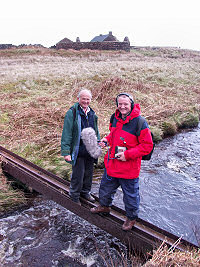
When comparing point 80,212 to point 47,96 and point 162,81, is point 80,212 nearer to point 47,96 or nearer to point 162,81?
point 47,96

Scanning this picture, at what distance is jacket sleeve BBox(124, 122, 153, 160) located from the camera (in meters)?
3.01

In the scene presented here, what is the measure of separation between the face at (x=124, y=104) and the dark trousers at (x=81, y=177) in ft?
3.42

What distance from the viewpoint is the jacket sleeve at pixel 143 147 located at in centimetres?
301

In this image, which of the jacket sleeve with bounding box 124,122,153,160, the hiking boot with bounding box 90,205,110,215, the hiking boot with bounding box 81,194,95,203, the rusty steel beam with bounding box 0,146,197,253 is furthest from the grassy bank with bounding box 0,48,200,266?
the jacket sleeve with bounding box 124,122,153,160

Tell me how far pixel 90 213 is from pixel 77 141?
1088mm

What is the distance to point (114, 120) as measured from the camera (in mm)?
3332

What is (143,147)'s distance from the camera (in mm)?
3018

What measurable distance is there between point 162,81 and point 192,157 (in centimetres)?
1017

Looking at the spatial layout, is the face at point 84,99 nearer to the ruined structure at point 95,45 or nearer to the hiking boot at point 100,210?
the hiking boot at point 100,210

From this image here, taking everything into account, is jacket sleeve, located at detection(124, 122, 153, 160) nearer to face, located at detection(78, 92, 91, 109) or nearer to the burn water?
face, located at detection(78, 92, 91, 109)

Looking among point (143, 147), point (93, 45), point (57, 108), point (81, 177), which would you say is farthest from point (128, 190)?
point (93, 45)

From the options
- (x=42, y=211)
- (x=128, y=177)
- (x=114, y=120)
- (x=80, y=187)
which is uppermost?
(x=114, y=120)

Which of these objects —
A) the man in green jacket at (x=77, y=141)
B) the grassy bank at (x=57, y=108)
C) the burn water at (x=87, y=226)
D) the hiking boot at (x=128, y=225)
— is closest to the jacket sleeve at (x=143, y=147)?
the man in green jacket at (x=77, y=141)

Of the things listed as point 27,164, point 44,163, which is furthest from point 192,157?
point 27,164
